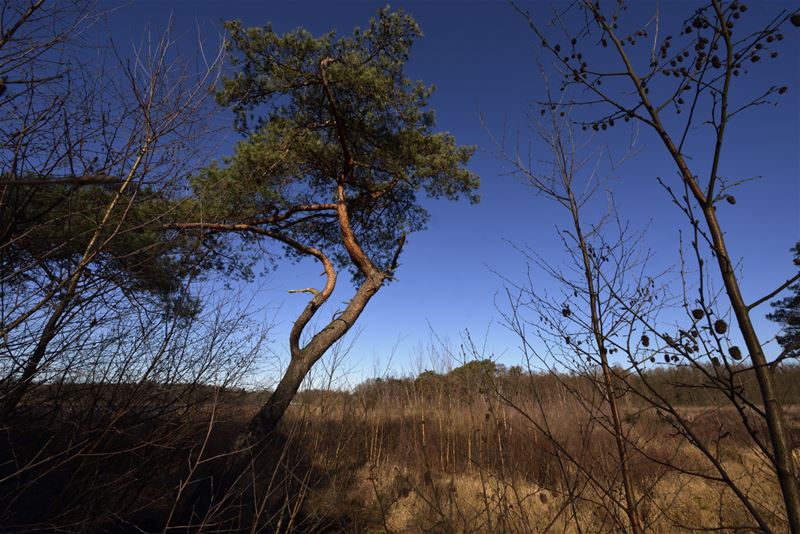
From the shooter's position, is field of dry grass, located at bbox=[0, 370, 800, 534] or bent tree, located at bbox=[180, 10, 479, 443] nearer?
field of dry grass, located at bbox=[0, 370, 800, 534]

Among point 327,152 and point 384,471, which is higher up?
point 327,152

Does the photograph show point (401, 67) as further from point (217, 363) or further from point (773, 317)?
point (773, 317)

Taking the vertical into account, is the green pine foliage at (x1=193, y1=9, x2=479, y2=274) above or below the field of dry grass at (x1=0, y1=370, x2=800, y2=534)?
above

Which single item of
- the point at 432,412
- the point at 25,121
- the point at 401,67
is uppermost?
the point at 401,67

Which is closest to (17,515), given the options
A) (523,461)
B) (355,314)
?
(355,314)

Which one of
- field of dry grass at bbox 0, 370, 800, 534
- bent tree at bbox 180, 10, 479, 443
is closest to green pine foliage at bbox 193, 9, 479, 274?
bent tree at bbox 180, 10, 479, 443

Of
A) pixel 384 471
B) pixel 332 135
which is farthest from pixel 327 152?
pixel 384 471

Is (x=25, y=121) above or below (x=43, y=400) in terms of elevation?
above

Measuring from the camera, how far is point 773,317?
1268 cm

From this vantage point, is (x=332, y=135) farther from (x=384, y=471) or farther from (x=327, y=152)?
(x=384, y=471)

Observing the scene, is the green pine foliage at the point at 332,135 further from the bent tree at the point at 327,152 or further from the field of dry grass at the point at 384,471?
the field of dry grass at the point at 384,471

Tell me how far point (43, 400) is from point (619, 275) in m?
3.94

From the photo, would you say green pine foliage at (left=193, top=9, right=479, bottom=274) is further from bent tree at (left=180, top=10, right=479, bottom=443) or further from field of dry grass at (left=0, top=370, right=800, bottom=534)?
field of dry grass at (left=0, top=370, right=800, bottom=534)

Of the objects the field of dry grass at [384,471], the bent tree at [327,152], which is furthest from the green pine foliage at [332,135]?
the field of dry grass at [384,471]
